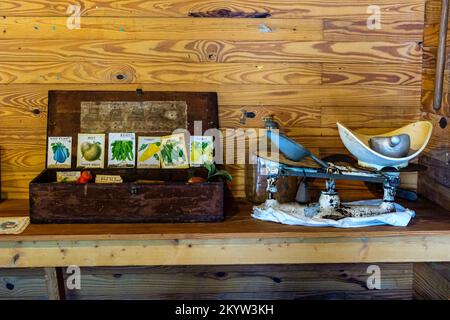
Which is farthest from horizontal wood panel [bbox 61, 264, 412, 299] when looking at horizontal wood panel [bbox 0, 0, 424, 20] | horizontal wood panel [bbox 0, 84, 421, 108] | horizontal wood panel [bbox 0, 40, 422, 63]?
horizontal wood panel [bbox 0, 0, 424, 20]

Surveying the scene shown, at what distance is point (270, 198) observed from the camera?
1886 mm

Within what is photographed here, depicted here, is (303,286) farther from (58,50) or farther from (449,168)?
(58,50)

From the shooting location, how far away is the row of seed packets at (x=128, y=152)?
1.98 meters

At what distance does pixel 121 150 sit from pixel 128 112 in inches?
5.7

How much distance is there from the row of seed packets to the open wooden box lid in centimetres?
2

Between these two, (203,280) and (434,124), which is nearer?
(434,124)

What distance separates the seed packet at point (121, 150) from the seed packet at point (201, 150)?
0.70 ft

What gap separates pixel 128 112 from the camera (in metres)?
2.01

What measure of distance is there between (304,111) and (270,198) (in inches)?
15.4

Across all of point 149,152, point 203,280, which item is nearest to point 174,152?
point 149,152

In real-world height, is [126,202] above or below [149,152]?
below

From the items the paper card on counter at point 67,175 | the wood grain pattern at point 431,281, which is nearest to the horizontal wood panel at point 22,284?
the paper card on counter at point 67,175

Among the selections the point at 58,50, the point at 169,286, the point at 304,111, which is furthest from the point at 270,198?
the point at 58,50

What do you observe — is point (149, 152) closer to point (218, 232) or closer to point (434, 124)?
point (218, 232)
